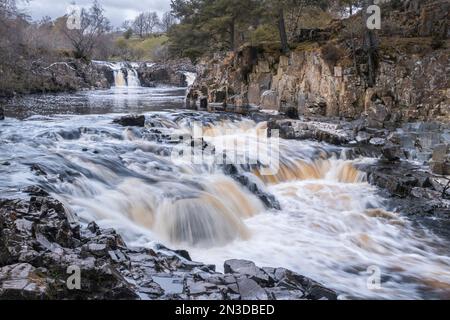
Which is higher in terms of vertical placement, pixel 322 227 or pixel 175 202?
pixel 175 202

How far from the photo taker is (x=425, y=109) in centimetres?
1778

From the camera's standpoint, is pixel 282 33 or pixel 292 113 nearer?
pixel 292 113

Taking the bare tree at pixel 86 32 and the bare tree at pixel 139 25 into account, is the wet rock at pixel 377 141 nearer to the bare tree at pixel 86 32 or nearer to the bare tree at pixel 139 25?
the bare tree at pixel 86 32

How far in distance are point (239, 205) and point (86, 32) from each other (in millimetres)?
46382

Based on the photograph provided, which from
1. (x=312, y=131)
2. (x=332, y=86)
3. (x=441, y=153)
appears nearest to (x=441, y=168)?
(x=441, y=153)

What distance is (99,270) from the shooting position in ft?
17.3

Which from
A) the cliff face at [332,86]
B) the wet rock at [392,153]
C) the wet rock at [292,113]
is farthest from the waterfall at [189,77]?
the wet rock at [392,153]

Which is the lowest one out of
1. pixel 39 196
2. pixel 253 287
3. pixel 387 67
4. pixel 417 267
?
pixel 417 267

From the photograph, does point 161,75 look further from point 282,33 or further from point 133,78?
point 282,33

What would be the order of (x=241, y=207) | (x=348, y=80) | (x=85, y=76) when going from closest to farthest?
(x=241, y=207)
(x=348, y=80)
(x=85, y=76)

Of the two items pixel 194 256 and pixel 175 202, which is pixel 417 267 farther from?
pixel 175 202

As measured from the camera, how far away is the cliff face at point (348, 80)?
18.1m

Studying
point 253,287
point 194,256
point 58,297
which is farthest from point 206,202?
point 58,297

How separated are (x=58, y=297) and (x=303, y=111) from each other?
1839 cm
